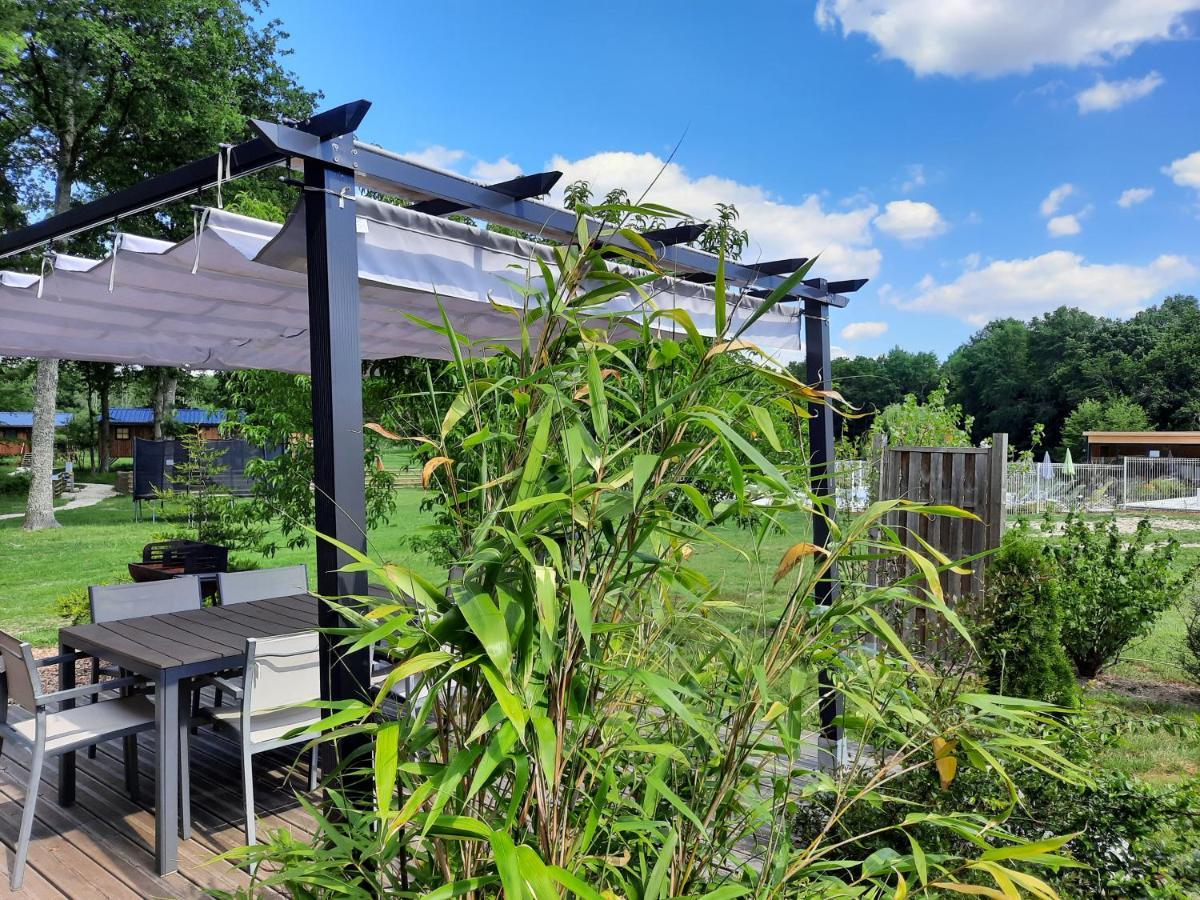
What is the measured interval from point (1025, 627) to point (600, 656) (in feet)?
10.4

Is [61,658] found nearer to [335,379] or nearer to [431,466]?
[335,379]

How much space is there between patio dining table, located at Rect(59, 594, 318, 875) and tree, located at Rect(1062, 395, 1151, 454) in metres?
42.6

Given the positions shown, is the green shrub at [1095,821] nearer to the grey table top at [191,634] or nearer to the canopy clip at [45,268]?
the grey table top at [191,634]

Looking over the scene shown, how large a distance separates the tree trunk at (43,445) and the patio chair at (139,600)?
10194 millimetres

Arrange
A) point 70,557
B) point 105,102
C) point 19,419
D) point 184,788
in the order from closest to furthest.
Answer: point 184,788 → point 70,557 → point 105,102 → point 19,419

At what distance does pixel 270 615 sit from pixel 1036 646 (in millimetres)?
3670

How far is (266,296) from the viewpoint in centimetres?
328

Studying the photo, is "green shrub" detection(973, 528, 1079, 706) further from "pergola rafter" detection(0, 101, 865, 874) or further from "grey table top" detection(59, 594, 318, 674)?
"grey table top" detection(59, 594, 318, 674)

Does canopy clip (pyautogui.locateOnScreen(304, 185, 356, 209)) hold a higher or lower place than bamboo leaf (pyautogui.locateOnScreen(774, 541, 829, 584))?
higher

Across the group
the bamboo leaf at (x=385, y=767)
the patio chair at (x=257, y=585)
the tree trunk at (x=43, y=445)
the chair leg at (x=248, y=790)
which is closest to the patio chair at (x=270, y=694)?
the chair leg at (x=248, y=790)

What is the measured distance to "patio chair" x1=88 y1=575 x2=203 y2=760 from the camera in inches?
143

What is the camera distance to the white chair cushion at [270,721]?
2.88 metres

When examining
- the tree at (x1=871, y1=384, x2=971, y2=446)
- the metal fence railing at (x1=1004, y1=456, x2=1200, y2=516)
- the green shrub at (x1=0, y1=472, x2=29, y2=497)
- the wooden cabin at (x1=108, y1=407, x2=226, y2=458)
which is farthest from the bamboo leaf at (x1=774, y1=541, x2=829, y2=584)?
the wooden cabin at (x1=108, y1=407, x2=226, y2=458)

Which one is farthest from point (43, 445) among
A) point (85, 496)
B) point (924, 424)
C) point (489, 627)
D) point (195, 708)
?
point (489, 627)
